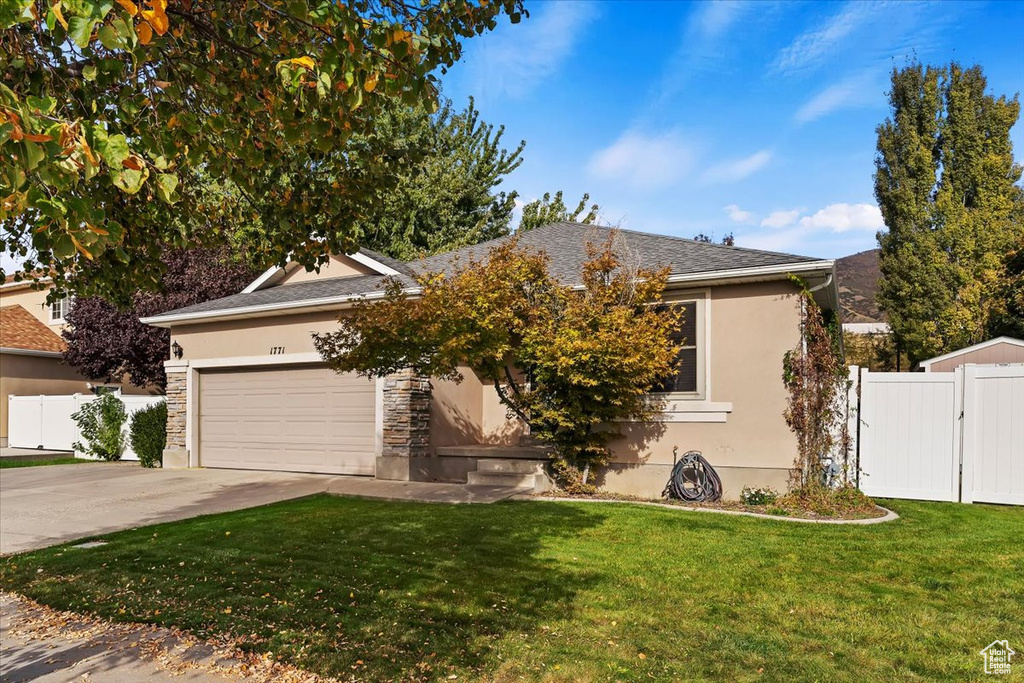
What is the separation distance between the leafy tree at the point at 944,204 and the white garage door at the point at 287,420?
21938mm

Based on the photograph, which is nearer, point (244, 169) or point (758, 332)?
point (244, 169)

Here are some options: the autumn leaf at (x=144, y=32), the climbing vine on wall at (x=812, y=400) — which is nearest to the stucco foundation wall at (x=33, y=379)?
the climbing vine on wall at (x=812, y=400)

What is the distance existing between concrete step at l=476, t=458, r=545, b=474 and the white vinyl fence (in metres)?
13.0

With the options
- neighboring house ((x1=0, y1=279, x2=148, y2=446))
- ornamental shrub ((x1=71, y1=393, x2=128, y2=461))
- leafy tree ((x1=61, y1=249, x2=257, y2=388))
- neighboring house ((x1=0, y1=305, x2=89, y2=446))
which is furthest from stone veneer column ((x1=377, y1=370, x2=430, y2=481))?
neighboring house ((x1=0, y1=305, x2=89, y2=446))

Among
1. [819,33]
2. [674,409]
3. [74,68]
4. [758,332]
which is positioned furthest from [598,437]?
[74,68]

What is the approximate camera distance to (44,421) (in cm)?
2117

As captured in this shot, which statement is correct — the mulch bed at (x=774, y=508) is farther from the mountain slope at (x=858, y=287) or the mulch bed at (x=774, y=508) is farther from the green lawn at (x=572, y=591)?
the mountain slope at (x=858, y=287)

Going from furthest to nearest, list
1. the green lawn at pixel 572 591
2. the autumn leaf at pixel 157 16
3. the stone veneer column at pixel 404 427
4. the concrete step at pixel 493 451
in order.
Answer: the stone veneer column at pixel 404 427
the concrete step at pixel 493 451
the green lawn at pixel 572 591
the autumn leaf at pixel 157 16

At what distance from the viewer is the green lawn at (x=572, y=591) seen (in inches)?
174

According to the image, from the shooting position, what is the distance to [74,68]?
5324 mm

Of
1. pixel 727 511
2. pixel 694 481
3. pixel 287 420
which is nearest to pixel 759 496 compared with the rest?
pixel 694 481

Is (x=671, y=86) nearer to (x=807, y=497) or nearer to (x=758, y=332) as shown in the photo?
(x=758, y=332)

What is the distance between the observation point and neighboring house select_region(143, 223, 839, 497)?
1062 cm

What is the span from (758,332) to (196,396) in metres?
12.4
